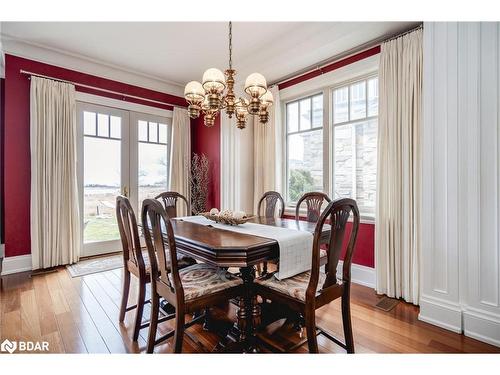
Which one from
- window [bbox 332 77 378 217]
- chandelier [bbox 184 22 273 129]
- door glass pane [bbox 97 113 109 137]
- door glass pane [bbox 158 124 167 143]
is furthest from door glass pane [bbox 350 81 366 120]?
door glass pane [bbox 97 113 109 137]

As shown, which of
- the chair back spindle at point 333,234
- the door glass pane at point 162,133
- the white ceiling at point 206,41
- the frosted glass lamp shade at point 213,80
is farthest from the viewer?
the door glass pane at point 162,133

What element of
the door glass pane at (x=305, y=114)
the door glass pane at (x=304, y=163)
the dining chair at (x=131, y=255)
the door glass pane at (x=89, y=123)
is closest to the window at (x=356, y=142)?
the door glass pane at (x=304, y=163)

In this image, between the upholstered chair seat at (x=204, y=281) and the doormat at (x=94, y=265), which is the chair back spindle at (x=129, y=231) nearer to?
the upholstered chair seat at (x=204, y=281)

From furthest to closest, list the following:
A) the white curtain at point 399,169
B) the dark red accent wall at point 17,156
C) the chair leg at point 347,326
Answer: the dark red accent wall at point 17,156, the white curtain at point 399,169, the chair leg at point 347,326

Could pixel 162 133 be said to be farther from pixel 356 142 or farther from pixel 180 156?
pixel 356 142

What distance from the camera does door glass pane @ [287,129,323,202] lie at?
358cm

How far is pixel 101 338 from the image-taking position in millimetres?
1892

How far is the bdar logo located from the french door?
2129 millimetres

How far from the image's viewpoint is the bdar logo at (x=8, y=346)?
176cm

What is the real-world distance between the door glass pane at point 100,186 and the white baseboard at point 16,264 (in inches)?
27.3

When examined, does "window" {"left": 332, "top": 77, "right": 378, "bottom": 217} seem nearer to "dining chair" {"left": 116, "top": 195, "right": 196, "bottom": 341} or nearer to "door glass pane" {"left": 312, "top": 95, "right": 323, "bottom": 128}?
"door glass pane" {"left": 312, "top": 95, "right": 323, "bottom": 128}

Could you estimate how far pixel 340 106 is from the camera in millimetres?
3344


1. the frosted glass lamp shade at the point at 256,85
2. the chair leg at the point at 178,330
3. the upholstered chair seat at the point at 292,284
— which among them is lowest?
the chair leg at the point at 178,330
